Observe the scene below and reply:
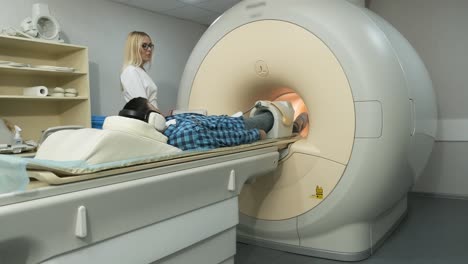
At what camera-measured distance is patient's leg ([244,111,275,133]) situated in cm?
182

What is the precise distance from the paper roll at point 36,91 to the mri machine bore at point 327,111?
1459mm

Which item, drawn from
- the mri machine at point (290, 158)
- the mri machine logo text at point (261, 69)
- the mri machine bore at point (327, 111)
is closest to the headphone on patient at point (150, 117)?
the mri machine at point (290, 158)

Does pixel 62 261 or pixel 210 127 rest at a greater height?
pixel 210 127

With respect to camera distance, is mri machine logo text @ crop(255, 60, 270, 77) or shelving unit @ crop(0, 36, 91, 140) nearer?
mri machine logo text @ crop(255, 60, 270, 77)

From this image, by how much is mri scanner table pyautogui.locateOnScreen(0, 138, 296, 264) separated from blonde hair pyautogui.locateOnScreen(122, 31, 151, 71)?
123cm

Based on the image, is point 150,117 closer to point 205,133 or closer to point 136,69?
point 205,133

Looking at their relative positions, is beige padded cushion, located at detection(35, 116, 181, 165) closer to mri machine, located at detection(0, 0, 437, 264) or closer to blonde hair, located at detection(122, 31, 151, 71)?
mri machine, located at detection(0, 0, 437, 264)

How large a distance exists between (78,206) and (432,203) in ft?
10.0

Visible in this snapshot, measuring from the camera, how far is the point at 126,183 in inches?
37.9

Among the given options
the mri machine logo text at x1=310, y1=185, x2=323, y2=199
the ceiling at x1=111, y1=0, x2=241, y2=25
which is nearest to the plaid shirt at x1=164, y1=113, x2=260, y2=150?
the mri machine logo text at x1=310, y1=185, x2=323, y2=199

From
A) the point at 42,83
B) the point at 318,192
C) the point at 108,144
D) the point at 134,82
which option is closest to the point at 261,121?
the point at 318,192

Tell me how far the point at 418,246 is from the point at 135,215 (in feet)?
5.67

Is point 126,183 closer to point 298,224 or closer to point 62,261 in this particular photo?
point 62,261

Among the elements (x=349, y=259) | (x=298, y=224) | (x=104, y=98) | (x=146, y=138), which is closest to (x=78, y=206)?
(x=146, y=138)
